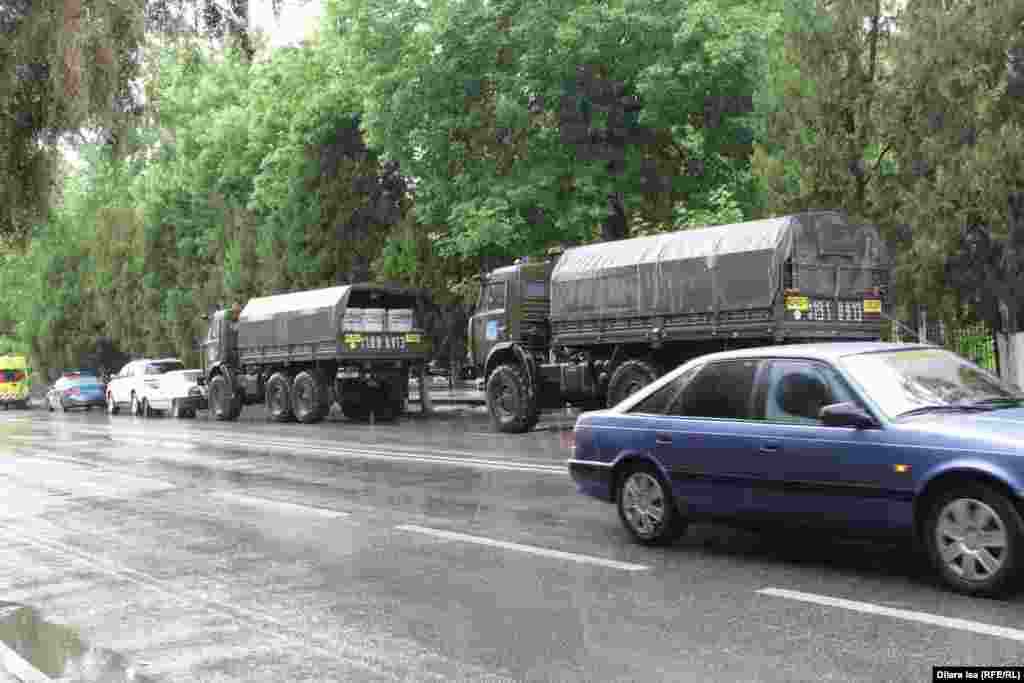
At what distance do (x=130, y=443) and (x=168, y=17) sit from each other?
15231mm

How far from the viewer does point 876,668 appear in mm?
4906

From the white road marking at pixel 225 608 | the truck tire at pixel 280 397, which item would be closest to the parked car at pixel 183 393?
the truck tire at pixel 280 397

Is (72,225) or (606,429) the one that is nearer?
(606,429)

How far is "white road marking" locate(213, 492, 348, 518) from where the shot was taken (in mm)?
10506

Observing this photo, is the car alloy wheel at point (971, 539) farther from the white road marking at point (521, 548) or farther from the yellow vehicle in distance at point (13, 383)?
the yellow vehicle in distance at point (13, 383)

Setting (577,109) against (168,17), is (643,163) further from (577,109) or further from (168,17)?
(168,17)

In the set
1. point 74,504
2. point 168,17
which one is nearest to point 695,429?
point 168,17

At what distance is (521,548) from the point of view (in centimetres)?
814

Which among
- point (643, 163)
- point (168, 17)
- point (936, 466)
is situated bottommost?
point (936, 466)

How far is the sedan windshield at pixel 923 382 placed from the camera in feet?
21.5

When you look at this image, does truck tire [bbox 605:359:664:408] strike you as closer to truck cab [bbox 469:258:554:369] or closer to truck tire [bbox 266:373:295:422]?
truck cab [bbox 469:258:554:369]

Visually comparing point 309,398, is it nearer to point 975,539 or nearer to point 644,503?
point 644,503

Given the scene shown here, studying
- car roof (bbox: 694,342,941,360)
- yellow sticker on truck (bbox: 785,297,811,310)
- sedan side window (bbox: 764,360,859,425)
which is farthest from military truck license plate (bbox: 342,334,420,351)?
sedan side window (bbox: 764,360,859,425)

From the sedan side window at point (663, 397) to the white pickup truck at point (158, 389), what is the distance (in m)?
25.9
